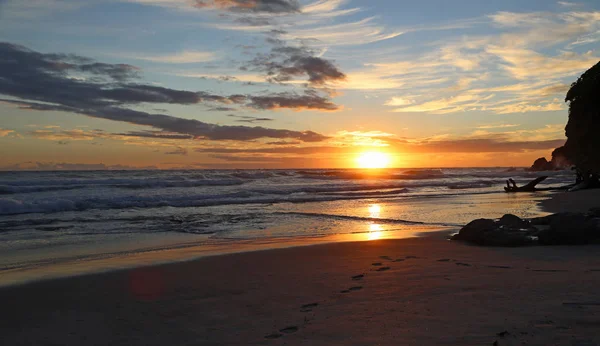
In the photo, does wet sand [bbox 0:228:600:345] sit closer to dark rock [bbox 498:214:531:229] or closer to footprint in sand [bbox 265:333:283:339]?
footprint in sand [bbox 265:333:283:339]

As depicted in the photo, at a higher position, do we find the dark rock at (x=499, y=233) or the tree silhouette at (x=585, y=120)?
the tree silhouette at (x=585, y=120)

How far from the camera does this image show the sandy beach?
14.9 ft

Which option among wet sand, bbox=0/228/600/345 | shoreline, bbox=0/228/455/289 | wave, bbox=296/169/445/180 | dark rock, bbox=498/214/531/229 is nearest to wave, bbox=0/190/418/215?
shoreline, bbox=0/228/455/289

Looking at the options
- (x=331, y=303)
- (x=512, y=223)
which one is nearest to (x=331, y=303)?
(x=331, y=303)

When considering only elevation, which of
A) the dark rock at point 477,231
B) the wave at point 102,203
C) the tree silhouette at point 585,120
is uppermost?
the tree silhouette at point 585,120

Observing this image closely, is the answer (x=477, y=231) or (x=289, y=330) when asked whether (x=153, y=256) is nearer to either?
(x=289, y=330)

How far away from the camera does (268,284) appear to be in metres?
7.26

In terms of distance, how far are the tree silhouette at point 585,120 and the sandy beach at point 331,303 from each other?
11.5m

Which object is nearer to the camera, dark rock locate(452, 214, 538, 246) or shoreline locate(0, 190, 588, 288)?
shoreline locate(0, 190, 588, 288)

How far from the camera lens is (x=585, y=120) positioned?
1814 cm

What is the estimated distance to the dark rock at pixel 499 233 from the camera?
991 centimetres

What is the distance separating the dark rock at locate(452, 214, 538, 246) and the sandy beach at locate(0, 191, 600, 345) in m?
0.67

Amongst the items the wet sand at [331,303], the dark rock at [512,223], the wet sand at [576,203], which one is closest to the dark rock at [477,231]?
the dark rock at [512,223]

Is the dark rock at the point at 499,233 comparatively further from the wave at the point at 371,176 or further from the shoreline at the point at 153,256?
the wave at the point at 371,176
